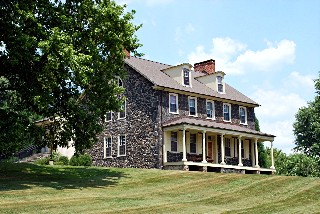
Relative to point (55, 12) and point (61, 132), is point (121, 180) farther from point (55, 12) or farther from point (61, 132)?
point (55, 12)

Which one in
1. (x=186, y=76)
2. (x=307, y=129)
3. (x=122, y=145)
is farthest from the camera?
(x=307, y=129)

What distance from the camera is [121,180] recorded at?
2783 centimetres

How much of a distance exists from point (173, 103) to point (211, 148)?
5655 millimetres

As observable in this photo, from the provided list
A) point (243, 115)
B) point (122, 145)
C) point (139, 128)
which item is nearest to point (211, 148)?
point (243, 115)

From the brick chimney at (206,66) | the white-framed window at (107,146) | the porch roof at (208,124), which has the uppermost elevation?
the brick chimney at (206,66)

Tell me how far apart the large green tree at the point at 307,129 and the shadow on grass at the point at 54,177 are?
45392 mm

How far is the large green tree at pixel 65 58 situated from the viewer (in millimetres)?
23812

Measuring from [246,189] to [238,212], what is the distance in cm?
625

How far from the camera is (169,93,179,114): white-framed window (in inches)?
1581

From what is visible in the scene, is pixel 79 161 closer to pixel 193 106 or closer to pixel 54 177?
pixel 193 106

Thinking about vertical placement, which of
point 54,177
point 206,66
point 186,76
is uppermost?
point 206,66

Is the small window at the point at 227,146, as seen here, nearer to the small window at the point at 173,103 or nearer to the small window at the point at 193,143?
the small window at the point at 193,143

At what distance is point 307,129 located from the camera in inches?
2881

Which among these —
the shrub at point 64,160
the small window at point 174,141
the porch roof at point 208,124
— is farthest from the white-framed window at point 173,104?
the shrub at point 64,160
